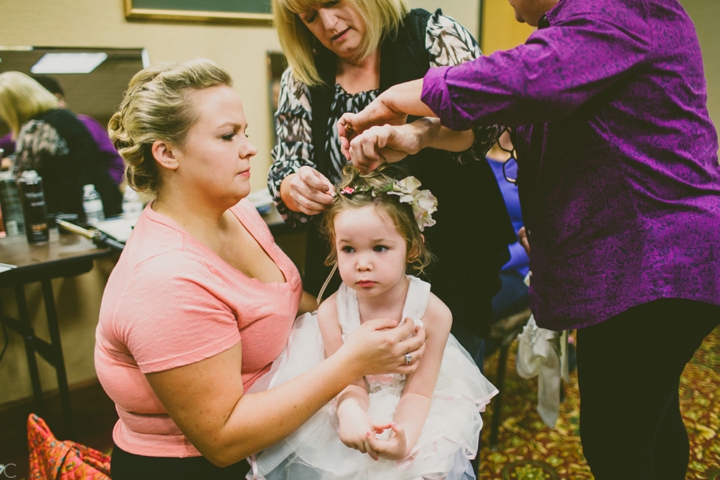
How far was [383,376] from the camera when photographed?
1.33 meters

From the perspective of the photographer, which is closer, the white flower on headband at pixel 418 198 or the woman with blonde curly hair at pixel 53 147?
the white flower on headband at pixel 418 198

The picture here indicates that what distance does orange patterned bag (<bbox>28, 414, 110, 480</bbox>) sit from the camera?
4.86 feet

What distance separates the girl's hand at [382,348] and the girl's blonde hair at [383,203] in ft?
0.77

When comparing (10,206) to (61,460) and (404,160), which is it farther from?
(404,160)

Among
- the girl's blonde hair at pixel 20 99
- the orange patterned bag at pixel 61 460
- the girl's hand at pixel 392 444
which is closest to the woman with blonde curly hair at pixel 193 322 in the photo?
the girl's hand at pixel 392 444

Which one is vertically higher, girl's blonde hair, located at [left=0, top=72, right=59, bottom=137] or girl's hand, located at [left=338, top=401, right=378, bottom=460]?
girl's blonde hair, located at [left=0, top=72, right=59, bottom=137]

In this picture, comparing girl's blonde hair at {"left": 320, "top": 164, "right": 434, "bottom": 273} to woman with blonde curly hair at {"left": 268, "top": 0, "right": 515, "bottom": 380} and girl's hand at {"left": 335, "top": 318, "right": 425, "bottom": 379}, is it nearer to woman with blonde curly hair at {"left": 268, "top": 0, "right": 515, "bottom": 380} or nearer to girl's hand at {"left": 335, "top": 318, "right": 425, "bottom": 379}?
woman with blonde curly hair at {"left": 268, "top": 0, "right": 515, "bottom": 380}

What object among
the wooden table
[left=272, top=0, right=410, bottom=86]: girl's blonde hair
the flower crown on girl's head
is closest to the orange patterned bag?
the wooden table

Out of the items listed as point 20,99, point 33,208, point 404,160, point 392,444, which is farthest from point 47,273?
point 392,444

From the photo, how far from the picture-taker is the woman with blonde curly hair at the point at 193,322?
1.01 metres

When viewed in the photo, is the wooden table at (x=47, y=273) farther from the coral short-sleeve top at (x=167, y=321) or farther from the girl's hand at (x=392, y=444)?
the girl's hand at (x=392, y=444)

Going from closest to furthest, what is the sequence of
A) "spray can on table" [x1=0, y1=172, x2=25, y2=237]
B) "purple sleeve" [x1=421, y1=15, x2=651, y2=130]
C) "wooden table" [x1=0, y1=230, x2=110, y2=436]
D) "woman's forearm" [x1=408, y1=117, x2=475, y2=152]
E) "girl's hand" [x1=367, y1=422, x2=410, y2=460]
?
"purple sleeve" [x1=421, y1=15, x2=651, y2=130], "girl's hand" [x1=367, y1=422, x2=410, y2=460], "woman's forearm" [x1=408, y1=117, x2=475, y2=152], "wooden table" [x1=0, y1=230, x2=110, y2=436], "spray can on table" [x1=0, y1=172, x2=25, y2=237]

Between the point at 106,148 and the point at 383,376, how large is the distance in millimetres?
1948

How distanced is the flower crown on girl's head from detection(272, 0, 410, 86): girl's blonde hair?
1.44ft
